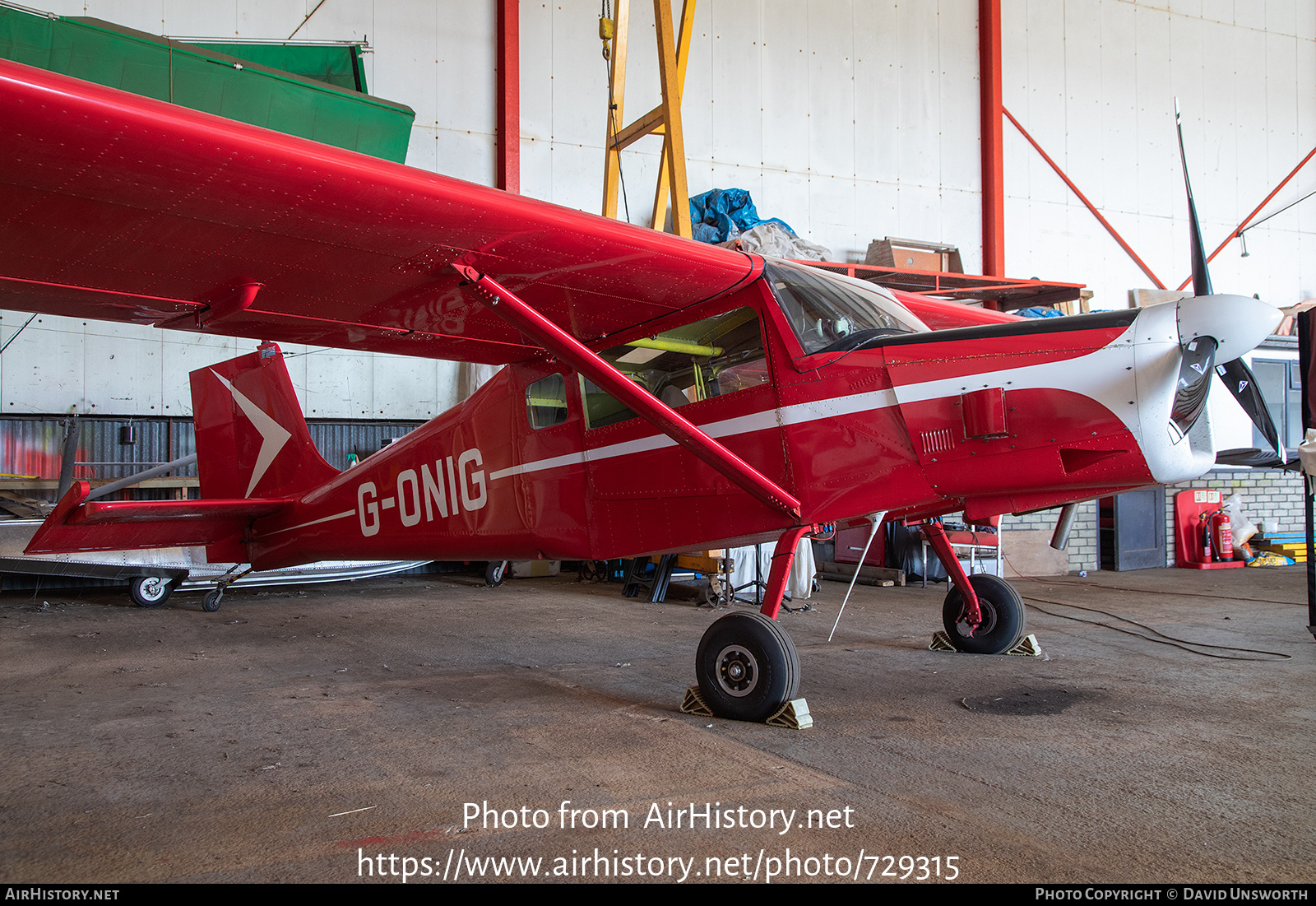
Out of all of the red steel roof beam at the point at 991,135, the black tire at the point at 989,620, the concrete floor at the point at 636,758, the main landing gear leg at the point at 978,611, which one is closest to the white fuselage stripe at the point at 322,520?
the concrete floor at the point at 636,758

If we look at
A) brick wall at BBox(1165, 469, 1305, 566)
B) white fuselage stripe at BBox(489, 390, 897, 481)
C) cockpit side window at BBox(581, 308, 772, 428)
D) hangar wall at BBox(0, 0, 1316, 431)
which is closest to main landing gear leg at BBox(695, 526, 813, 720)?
white fuselage stripe at BBox(489, 390, 897, 481)

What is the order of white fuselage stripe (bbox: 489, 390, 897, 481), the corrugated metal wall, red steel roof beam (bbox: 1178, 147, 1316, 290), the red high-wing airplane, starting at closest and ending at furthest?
the red high-wing airplane < white fuselage stripe (bbox: 489, 390, 897, 481) < the corrugated metal wall < red steel roof beam (bbox: 1178, 147, 1316, 290)

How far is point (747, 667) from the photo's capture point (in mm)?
3953

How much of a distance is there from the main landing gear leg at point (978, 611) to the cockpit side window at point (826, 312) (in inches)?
67.0

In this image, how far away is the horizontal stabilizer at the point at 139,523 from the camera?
16.3 ft

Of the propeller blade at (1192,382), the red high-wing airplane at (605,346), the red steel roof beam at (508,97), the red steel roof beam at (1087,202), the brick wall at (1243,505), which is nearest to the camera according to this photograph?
the red high-wing airplane at (605,346)

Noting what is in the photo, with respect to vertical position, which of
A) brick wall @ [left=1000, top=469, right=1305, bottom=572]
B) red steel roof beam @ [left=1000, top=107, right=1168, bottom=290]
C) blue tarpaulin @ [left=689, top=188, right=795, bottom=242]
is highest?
red steel roof beam @ [left=1000, top=107, right=1168, bottom=290]

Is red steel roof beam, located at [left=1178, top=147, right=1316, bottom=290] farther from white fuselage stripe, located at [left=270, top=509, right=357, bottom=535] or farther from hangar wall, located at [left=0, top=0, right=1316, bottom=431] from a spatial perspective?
white fuselage stripe, located at [left=270, top=509, right=357, bottom=535]

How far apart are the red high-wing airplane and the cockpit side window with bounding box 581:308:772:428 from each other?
0.02 meters

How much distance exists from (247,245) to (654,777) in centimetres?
274

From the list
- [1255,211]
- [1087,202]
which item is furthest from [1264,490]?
[1087,202]

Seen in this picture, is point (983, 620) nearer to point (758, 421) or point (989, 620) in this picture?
point (989, 620)

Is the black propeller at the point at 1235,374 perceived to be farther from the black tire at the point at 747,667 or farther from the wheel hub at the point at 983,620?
the black tire at the point at 747,667

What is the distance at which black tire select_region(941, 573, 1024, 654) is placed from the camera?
546 centimetres
